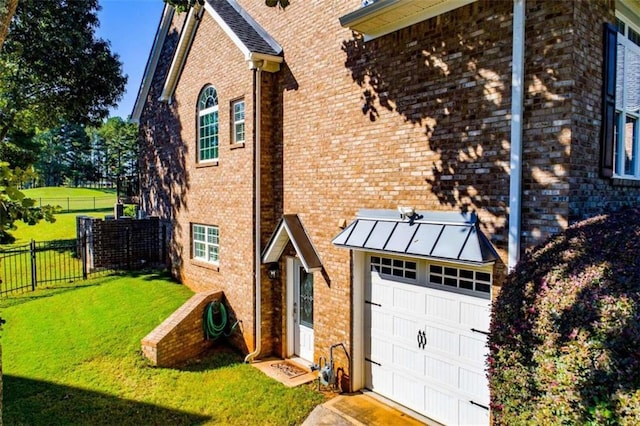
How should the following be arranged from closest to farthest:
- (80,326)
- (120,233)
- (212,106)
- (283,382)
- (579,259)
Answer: (579,259), (283,382), (80,326), (212,106), (120,233)

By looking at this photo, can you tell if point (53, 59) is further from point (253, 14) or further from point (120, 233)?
point (253, 14)

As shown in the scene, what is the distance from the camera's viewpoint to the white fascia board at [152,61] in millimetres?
15876

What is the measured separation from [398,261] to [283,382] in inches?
149

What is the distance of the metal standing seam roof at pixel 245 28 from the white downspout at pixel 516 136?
610 centimetres

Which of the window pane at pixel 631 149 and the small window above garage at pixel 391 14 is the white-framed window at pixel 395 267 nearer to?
the window pane at pixel 631 149

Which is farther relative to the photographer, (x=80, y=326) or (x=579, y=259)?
(x=80, y=326)

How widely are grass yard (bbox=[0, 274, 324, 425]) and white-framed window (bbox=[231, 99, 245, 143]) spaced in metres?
5.10

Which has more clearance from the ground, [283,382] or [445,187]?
[445,187]

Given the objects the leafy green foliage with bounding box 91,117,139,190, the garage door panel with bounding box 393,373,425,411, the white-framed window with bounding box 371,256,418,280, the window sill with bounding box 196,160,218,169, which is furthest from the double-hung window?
the leafy green foliage with bounding box 91,117,139,190

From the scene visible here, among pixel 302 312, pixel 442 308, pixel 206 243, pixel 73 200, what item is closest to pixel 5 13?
pixel 442 308

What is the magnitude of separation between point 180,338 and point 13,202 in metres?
7.01

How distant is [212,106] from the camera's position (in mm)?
12531

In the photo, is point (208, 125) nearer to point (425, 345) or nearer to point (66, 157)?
point (425, 345)

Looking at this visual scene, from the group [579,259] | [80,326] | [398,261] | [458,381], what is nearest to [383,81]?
[398,261]
